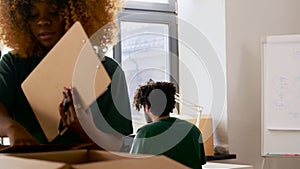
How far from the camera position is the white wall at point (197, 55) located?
12.9 ft

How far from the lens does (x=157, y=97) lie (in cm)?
297

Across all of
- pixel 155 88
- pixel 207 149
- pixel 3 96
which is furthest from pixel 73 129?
pixel 207 149

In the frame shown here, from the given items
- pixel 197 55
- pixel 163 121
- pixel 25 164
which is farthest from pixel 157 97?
pixel 25 164

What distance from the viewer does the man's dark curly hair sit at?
111 inches

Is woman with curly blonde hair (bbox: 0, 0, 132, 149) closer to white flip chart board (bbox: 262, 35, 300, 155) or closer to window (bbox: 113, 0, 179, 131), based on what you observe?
window (bbox: 113, 0, 179, 131)

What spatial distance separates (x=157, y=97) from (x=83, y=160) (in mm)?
2235

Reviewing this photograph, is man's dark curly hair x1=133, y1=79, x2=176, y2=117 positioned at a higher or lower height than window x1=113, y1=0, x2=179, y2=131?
lower

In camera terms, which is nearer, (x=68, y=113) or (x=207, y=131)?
(x=68, y=113)

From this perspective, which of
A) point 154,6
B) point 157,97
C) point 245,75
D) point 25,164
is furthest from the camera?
point 154,6

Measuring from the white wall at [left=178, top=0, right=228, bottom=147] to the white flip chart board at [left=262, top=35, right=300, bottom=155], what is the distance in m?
0.38

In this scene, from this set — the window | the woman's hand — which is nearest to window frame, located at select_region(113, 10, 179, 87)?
the window

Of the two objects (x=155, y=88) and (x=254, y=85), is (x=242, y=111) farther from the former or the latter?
(x=155, y=88)

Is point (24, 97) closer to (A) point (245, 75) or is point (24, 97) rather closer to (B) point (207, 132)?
(B) point (207, 132)

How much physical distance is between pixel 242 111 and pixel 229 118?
14 centimetres
